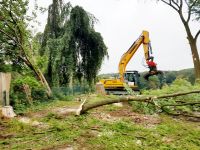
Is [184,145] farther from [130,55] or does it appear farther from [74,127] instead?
[130,55]

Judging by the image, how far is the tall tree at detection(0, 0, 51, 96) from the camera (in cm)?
1271

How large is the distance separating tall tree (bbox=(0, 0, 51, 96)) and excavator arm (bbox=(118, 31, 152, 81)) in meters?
5.94

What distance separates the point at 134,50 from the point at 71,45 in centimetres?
458

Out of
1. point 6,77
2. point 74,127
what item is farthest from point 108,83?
point 74,127

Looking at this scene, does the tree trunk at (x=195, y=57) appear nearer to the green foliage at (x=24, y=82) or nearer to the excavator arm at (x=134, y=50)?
the excavator arm at (x=134, y=50)

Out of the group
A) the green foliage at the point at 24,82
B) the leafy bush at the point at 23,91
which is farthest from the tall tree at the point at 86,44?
the green foliage at the point at 24,82

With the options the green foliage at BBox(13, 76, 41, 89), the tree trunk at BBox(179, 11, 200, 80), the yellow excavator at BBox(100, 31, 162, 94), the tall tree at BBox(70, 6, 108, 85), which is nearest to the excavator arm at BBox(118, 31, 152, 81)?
the yellow excavator at BBox(100, 31, 162, 94)

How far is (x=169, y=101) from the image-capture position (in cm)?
773

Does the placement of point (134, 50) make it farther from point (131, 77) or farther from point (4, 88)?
point (4, 88)

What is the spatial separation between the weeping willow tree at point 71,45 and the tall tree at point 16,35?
6100 millimetres

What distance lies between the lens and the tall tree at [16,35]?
1271 cm

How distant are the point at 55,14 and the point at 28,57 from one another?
26.7 ft

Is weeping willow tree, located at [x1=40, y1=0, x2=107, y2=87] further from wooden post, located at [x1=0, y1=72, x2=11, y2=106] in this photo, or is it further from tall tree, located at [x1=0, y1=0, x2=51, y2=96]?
wooden post, located at [x1=0, y1=72, x2=11, y2=106]

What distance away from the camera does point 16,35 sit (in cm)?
1312
